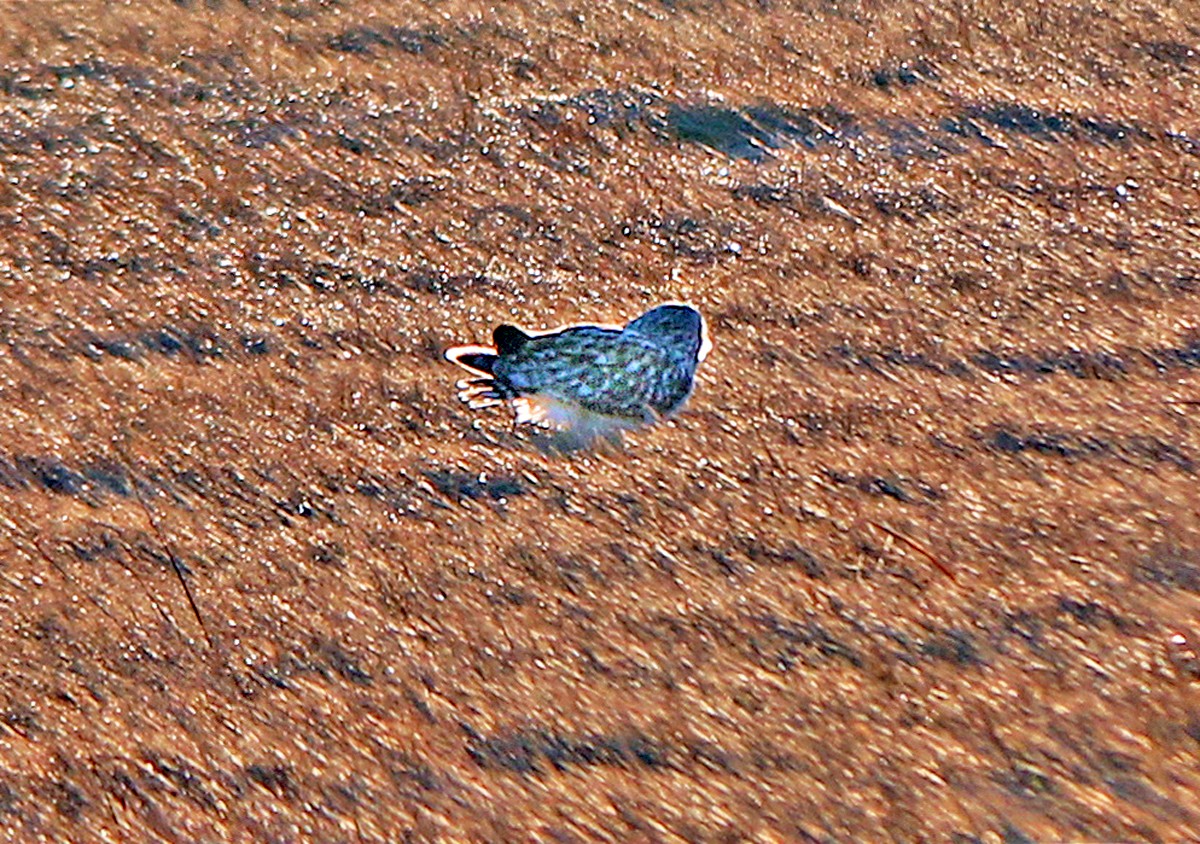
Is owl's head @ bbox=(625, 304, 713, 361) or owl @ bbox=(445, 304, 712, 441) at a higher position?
owl's head @ bbox=(625, 304, 713, 361)

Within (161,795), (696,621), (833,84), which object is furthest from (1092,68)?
(161,795)

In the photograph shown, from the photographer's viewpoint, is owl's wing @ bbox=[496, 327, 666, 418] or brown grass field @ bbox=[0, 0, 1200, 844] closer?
brown grass field @ bbox=[0, 0, 1200, 844]

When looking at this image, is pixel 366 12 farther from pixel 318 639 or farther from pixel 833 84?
pixel 318 639

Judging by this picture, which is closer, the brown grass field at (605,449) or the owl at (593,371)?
the brown grass field at (605,449)
